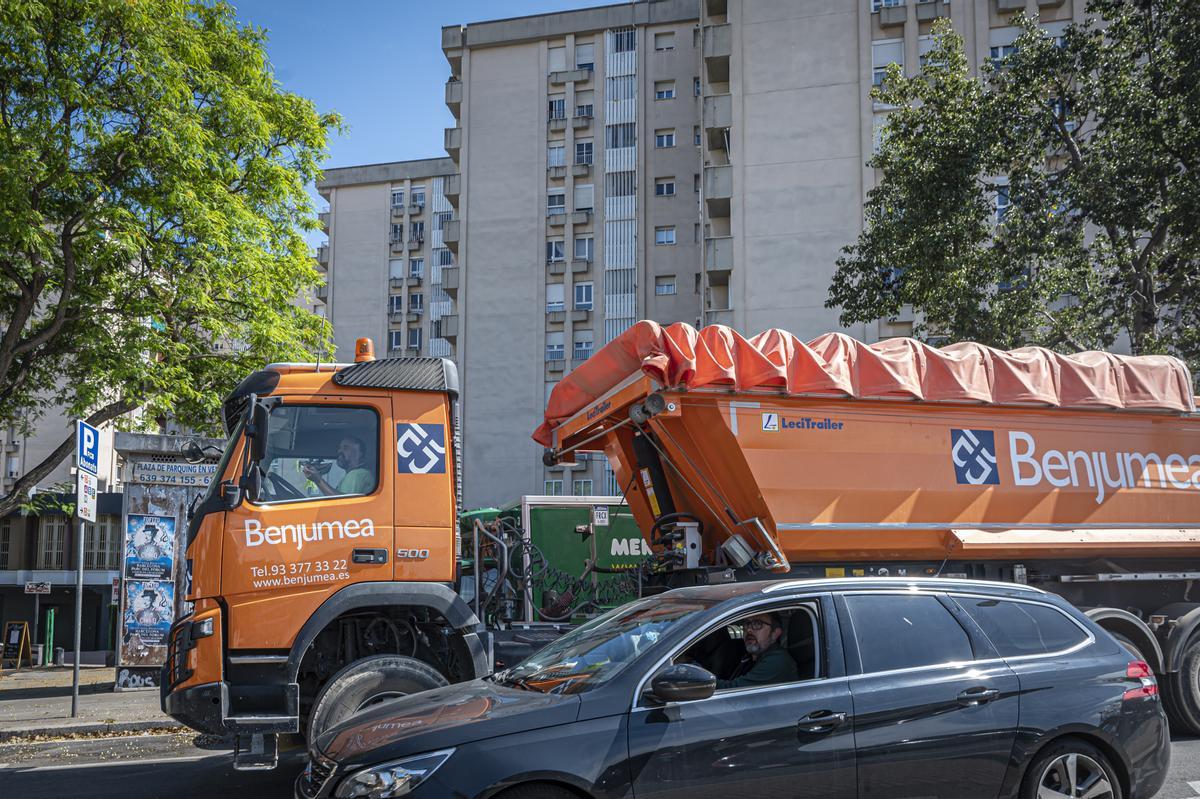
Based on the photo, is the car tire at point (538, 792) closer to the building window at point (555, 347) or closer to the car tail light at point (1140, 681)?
the car tail light at point (1140, 681)

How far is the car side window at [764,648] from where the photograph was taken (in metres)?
4.99

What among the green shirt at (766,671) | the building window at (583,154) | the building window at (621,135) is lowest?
the green shirt at (766,671)

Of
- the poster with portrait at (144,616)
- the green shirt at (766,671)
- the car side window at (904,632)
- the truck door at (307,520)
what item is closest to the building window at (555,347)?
the poster with portrait at (144,616)

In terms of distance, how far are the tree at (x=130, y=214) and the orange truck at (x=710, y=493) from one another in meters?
7.69

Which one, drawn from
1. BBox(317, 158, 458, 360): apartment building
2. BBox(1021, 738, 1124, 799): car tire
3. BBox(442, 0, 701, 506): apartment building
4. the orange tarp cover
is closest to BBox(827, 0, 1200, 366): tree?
the orange tarp cover

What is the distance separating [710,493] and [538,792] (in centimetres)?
409

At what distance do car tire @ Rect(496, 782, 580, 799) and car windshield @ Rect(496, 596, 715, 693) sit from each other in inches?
18.9

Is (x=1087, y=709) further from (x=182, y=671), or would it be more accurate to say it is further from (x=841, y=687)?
(x=182, y=671)

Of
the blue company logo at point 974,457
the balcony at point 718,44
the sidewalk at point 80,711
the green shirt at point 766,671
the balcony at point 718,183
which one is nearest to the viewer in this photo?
the green shirt at point 766,671

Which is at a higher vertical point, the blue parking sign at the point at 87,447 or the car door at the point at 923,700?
the blue parking sign at the point at 87,447

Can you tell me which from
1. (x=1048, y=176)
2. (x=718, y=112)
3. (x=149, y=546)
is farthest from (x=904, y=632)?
(x=718, y=112)

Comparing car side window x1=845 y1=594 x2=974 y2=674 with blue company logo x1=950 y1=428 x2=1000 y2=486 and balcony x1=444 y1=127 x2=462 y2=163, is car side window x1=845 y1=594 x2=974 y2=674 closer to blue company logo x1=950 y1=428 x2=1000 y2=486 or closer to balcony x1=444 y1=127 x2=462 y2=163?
blue company logo x1=950 y1=428 x2=1000 y2=486

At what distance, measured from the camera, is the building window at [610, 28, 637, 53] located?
44656 millimetres

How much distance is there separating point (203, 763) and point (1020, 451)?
786 centimetres
